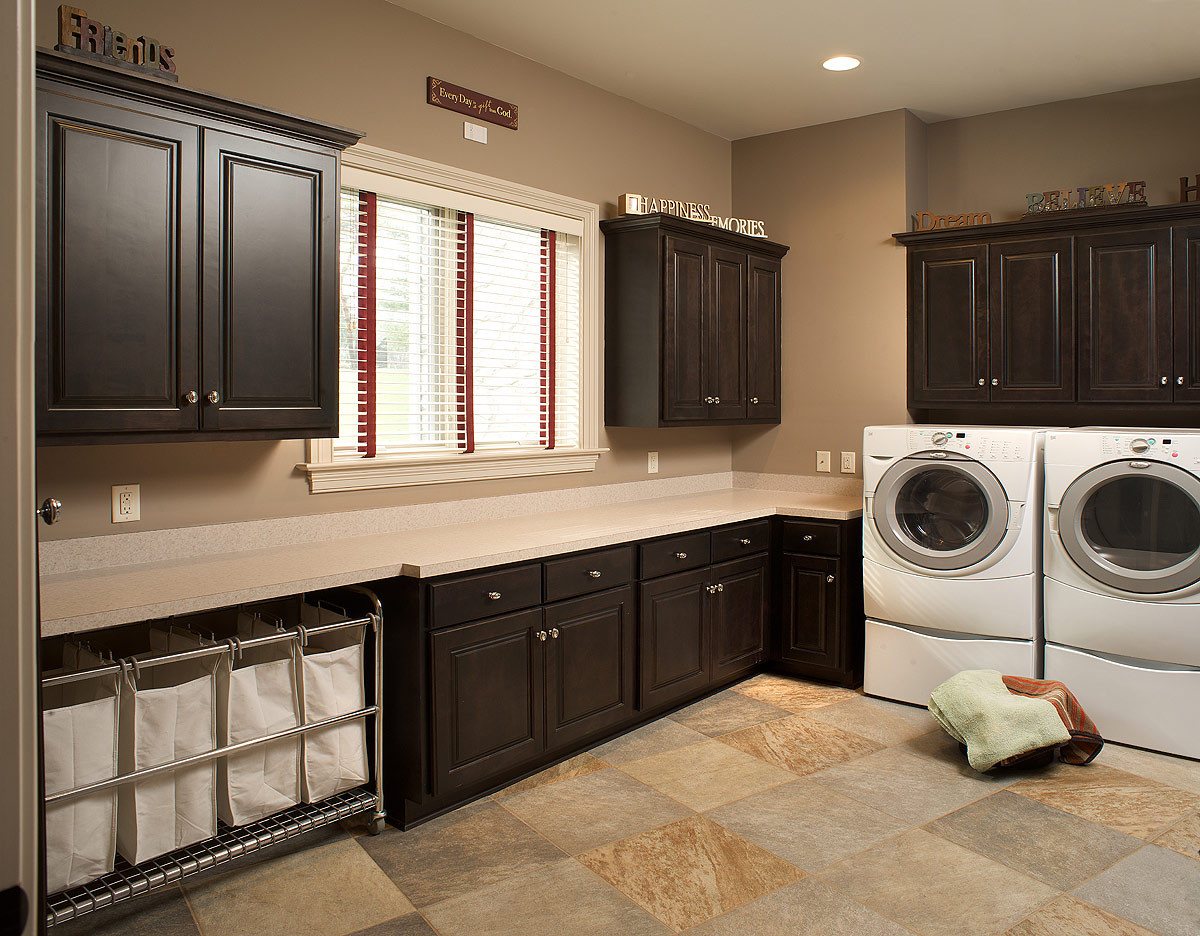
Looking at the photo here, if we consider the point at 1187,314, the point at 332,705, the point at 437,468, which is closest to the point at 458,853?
the point at 332,705

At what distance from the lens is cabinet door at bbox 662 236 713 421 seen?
4070 millimetres

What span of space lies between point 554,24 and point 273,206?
1.54 meters

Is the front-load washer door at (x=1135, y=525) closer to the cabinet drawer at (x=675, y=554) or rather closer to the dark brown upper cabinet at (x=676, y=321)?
the cabinet drawer at (x=675, y=554)

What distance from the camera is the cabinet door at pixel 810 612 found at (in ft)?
13.4

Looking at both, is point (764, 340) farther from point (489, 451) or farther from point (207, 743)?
point (207, 743)

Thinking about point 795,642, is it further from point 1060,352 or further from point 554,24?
point 554,24

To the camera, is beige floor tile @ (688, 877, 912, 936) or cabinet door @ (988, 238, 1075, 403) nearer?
beige floor tile @ (688, 877, 912, 936)

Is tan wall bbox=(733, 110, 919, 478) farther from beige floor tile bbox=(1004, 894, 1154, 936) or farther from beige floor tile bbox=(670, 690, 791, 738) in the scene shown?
beige floor tile bbox=(1004, 894, 1154, 936)

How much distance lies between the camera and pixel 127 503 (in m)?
2.61

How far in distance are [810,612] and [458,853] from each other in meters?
2.17

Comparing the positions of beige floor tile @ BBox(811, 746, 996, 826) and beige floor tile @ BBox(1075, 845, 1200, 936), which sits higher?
beige floor tile @ BBox(811, 746, 996, 826)

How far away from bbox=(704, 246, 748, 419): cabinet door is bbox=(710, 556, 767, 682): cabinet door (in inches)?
32.3

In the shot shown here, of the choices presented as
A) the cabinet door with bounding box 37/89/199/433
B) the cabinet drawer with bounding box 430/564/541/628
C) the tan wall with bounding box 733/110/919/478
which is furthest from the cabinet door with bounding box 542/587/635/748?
the tan wall with bounding box 733/110/919/478

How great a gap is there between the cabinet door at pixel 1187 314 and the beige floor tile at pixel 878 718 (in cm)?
175
